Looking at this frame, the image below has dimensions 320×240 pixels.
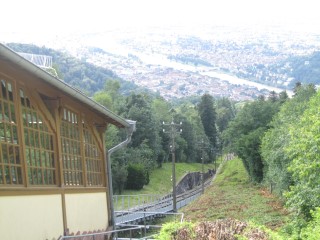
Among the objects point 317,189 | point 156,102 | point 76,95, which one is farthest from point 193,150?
point 76,95

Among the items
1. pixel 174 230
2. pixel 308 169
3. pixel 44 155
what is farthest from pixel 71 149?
pixel 308 169

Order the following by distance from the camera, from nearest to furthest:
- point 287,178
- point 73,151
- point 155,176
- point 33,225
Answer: point 33,225, point 73,151, point 287,178, point 155,176

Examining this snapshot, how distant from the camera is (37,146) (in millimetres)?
11266

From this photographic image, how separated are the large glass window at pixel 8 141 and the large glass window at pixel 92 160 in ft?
15.7

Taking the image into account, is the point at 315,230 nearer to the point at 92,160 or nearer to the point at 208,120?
the point at 92,160

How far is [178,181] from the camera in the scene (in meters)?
79.9

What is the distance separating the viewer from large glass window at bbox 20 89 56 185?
10.8 m

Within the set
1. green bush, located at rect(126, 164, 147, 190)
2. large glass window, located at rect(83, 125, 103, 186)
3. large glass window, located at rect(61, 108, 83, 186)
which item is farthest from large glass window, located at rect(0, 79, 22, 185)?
green bush, located at rect(126, 164, 147, 190)

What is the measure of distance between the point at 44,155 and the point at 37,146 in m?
0.47

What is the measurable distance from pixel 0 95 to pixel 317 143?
1238 cm

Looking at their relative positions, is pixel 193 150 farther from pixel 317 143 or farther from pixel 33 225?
pixel 33 225

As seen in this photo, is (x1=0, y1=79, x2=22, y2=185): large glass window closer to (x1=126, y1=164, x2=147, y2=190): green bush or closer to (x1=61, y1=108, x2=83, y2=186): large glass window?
(x1=61, y1=108, x2=83, y2=186): large glass window

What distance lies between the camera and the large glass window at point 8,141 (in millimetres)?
9617

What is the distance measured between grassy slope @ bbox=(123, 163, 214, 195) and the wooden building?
45.2 meters
